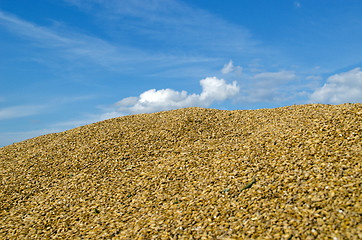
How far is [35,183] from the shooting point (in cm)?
1145

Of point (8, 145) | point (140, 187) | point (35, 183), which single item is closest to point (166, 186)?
point (140, 187)

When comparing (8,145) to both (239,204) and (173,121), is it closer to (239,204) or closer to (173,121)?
(173,121)

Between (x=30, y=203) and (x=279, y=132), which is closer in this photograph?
(x=30, y=203)

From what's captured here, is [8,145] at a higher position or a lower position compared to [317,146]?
higher

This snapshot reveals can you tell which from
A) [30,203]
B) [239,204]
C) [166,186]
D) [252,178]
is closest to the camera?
[239,204]

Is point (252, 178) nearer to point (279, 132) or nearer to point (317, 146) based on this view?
point (317, 146)

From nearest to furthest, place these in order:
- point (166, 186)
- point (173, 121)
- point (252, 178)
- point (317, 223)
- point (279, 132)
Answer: point (317, 223), point (252, 178), point (166, 186), point (279, 132), point (173, 121)

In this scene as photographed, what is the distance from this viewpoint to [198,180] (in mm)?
8891

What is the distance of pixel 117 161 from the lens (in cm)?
1157

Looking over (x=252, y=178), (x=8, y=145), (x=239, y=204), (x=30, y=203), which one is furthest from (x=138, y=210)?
(x=8, y=145)

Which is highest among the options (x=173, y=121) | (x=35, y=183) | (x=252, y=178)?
(x=173, y=121)

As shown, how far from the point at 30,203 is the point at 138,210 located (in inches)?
185

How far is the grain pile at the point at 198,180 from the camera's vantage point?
654 centimetres

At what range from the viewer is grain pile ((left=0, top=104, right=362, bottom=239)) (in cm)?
654
